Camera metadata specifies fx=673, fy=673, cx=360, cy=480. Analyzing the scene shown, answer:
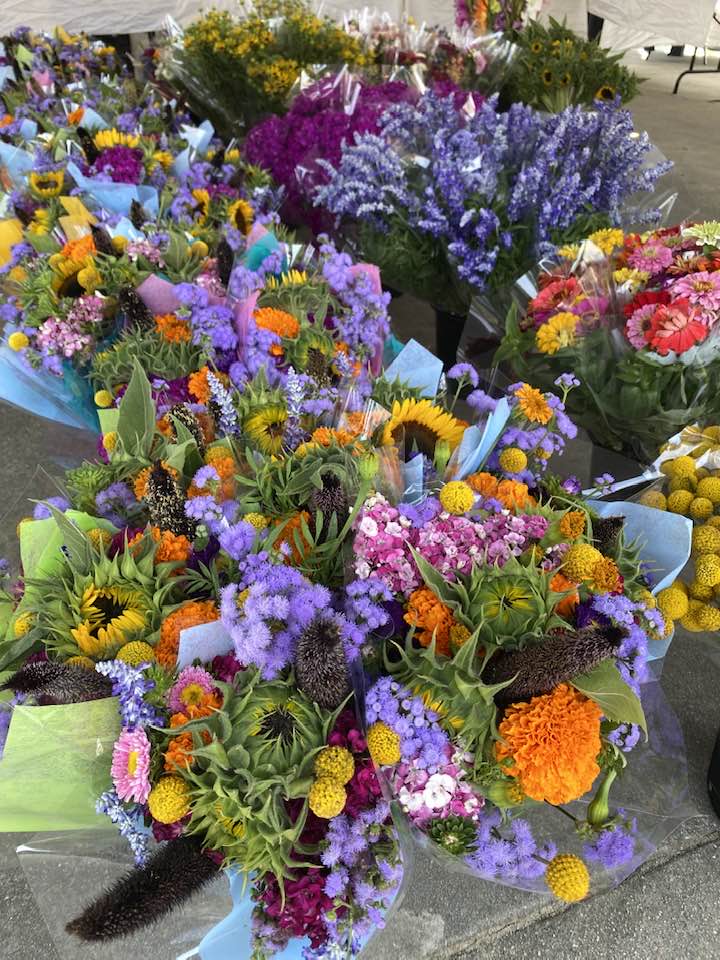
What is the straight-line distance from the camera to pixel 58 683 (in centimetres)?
74

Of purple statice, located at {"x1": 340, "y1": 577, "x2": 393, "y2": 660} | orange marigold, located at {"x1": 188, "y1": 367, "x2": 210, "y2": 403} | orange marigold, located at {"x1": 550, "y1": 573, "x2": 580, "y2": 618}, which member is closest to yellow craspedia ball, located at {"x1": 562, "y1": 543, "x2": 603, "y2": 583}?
orange marigold, located at {"x1": 550, "y1": 573, "x2": 580, "y2": 618}

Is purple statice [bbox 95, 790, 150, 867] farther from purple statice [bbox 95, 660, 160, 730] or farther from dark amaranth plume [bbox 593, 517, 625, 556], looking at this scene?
dark amaranth plume [bbox 593, 517, 625, 556]

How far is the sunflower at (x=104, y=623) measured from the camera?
840mm

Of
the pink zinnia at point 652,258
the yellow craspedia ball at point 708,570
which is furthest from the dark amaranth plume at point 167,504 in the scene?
the pink zinnia at point 652,258

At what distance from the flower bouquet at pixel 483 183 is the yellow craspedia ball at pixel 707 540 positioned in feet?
3.19

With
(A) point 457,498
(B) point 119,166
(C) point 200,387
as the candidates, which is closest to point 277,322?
(C) point 200,387

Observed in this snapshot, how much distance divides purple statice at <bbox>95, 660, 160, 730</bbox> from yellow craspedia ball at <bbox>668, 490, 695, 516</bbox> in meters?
0.91

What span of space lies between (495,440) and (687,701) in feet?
4.15

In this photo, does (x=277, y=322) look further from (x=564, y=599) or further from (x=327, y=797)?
(x=327, y=797)

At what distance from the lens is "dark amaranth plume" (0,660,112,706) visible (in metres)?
0.72

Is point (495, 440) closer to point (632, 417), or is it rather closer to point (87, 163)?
point (632, 417)

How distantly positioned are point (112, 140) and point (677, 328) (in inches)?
68.6

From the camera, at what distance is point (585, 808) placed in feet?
2.94

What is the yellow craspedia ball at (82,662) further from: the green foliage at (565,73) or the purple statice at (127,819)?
the green foliage at (565,73)
